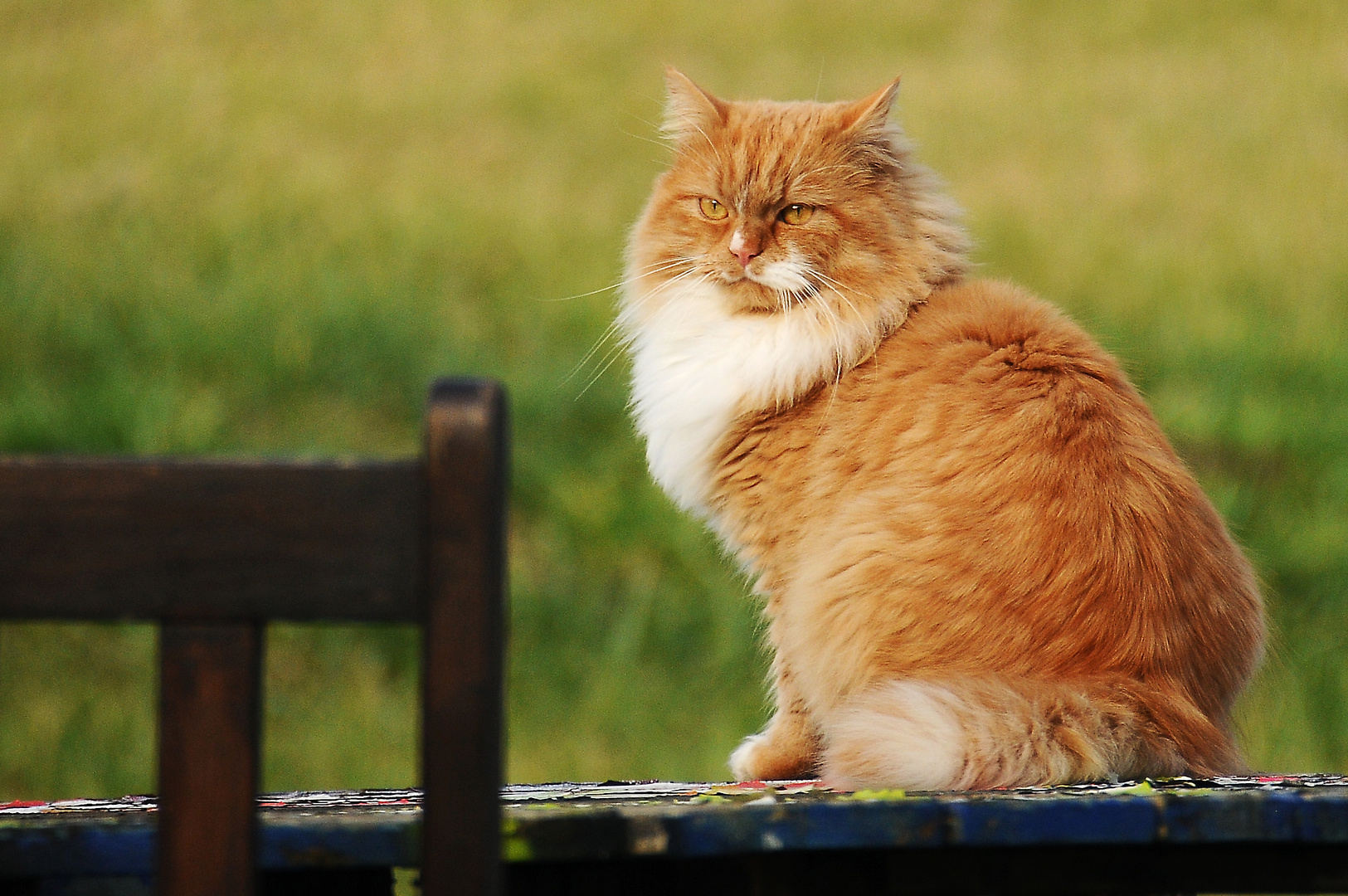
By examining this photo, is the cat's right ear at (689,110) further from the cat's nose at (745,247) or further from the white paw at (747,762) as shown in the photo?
the white paw at (747,762)

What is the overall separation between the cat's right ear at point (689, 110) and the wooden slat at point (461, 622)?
1.97 m

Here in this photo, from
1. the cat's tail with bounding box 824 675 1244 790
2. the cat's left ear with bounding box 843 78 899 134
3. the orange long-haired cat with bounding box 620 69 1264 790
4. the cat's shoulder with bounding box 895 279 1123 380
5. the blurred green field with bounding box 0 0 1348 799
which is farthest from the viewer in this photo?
the blurred green field with bounding box 0 0 1348 799

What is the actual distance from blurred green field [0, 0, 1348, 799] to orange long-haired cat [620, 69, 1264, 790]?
1.97ft

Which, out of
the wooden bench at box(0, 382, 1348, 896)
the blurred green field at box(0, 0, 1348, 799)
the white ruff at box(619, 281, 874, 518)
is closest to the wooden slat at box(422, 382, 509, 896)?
the wooden bench at box(0, 382, 1348, 896)

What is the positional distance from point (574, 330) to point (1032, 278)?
8.25 feet

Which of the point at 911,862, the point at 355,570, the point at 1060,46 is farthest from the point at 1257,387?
the point at 355,570

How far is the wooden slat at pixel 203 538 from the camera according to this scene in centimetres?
87

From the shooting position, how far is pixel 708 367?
259 centimetres

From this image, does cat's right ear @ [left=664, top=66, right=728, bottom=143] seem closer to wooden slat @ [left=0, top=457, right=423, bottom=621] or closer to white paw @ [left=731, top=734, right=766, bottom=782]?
white paw @ [left=731, top=734, right=766, bottom=782]

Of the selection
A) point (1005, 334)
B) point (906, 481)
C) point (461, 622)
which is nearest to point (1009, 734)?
point (906, 481)

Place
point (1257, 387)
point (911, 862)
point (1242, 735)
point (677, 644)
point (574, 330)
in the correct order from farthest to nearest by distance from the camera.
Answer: point (574, 330) < point (1257, 387) < point (677, 644) < point (1242, 735) < point (911, 862)

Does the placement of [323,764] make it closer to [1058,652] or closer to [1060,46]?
[1058,652]

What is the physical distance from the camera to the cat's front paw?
231 cm

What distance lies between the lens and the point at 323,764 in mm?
4641
